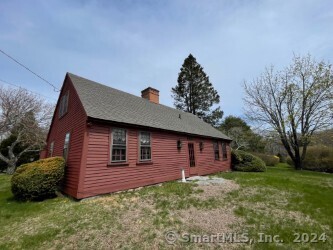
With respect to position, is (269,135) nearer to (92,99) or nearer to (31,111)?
(92,99)

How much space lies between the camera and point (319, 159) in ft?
63.9

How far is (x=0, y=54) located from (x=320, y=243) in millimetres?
13209

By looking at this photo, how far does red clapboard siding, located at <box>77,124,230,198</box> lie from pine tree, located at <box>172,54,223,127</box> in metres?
17.6

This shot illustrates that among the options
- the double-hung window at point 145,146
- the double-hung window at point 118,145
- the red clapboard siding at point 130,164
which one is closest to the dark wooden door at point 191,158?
the red clapboard siding at point 130,164

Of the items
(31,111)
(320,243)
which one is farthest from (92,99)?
(31,111)

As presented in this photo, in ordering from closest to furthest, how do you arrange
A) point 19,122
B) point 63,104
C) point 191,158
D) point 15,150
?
1. point 63,104
2. point 191,158
3. point 19,122
4. point 15,150

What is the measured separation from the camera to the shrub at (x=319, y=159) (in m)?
18.6

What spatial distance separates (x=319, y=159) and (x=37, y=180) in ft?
80.9

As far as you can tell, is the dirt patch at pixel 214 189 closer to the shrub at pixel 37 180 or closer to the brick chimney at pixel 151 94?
the shrub at pixel 37 180

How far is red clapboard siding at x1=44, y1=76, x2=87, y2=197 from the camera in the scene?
759 centimetres

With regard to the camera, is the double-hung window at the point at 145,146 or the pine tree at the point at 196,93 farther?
the pine tree at the point at 196,93

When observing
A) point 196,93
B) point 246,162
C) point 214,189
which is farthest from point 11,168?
point 196,93

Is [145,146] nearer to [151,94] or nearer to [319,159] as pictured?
[151,94]

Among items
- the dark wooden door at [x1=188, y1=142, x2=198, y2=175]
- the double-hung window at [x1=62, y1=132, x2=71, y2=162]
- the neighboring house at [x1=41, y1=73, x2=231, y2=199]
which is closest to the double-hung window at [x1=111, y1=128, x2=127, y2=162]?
the neighboring house at [x1=41, y1=73, x2=231, y2=199]
